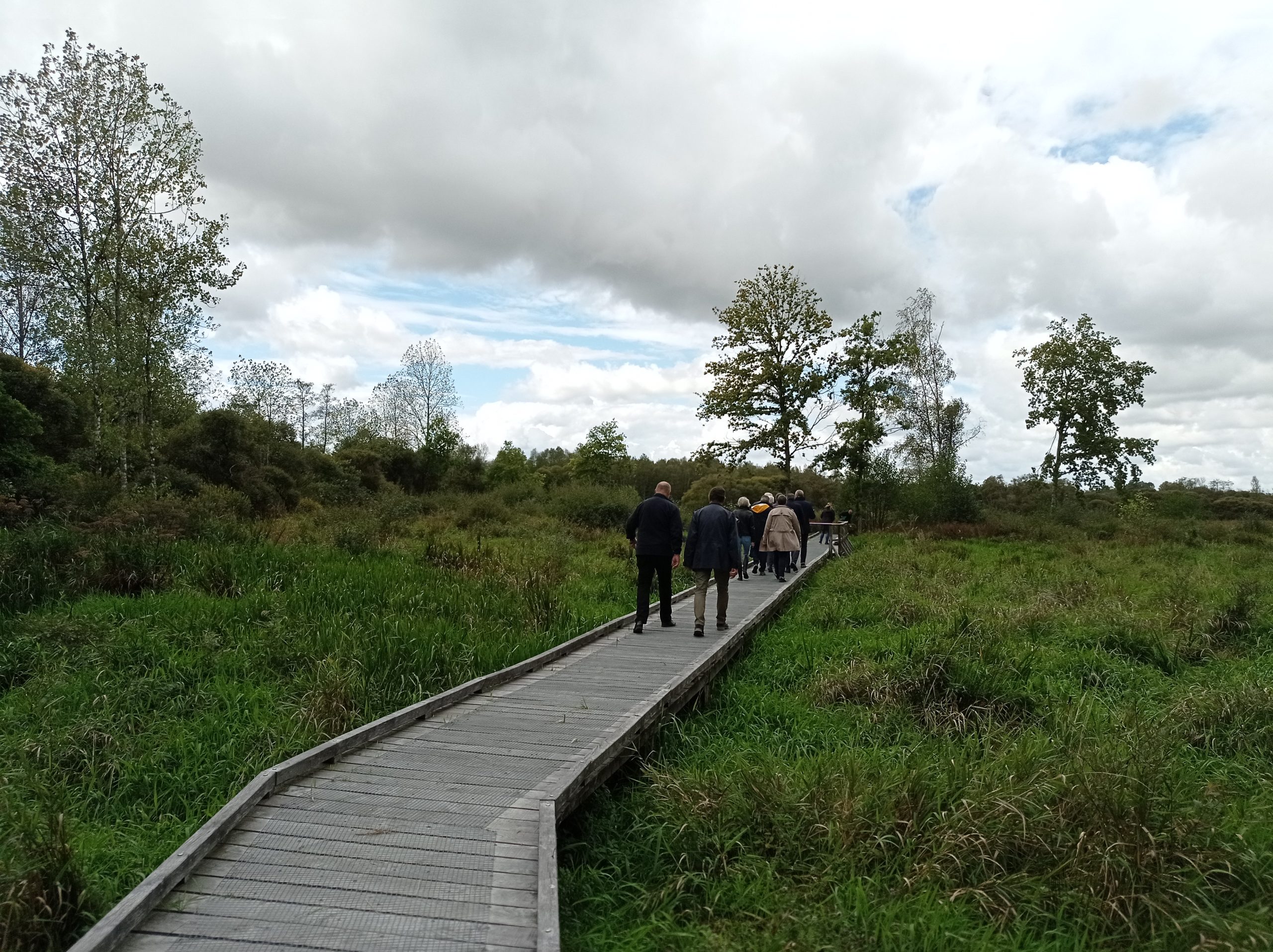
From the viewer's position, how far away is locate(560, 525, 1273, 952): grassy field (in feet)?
13.1

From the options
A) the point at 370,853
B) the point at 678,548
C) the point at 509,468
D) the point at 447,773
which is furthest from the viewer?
the point at 509,468

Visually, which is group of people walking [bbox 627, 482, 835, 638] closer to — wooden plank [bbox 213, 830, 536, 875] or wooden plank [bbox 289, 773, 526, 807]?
wooden plank [bbox 289, 773, 526, 807]

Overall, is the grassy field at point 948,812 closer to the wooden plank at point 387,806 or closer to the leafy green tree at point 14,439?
the wooden plank at point 387,806

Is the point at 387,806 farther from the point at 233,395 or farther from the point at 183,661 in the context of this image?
the point at 233,395

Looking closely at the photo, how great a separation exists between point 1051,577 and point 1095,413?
88.1 feet

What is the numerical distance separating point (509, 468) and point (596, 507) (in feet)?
78.6

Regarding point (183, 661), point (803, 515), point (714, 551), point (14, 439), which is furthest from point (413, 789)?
point (14, 439)

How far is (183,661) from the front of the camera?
26.2ft

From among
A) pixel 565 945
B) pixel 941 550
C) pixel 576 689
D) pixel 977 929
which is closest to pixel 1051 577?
pixel 941 550

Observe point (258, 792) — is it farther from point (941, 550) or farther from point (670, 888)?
point (941, 550)

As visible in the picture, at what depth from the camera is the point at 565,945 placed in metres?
3.98

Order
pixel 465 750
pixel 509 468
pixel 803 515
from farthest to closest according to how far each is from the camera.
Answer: pixel 509 468 < pixel 803 515 < pixel 465 750

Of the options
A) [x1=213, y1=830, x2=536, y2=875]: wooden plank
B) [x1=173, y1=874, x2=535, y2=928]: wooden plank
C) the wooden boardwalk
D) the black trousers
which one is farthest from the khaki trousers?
[x1=173, y1=874, x2=535, y2=928]: wooden plank

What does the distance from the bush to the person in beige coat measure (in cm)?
1536
